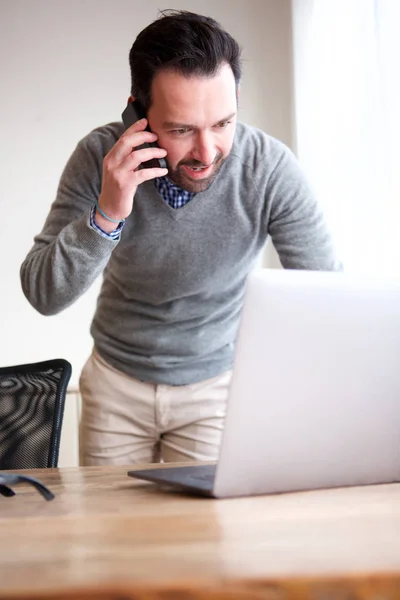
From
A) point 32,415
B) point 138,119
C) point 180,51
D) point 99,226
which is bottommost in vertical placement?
point 32,415

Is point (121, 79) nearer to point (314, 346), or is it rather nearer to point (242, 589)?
point (314, 346)

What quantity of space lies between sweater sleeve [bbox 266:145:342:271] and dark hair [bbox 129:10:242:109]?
265mm

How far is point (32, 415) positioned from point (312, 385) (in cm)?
91

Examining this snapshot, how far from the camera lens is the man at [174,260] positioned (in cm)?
186

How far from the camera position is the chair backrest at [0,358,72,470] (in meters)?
1.72

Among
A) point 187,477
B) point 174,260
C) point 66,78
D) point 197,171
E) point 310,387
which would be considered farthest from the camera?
point 66,78

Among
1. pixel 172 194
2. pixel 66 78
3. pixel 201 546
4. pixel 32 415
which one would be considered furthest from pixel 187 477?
pixel 66 78

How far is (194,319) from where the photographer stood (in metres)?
1.98

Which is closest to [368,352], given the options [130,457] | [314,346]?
[314,346]

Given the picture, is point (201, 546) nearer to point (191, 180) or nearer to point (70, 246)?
point (70, 246)

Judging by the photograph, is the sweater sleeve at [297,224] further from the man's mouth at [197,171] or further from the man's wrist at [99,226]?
the man's wrist at [99,226]

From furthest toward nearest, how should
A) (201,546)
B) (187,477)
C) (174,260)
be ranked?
(174,260), (187,477), (201,546)

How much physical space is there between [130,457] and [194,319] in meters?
0.37

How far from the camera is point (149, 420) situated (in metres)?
1.94
